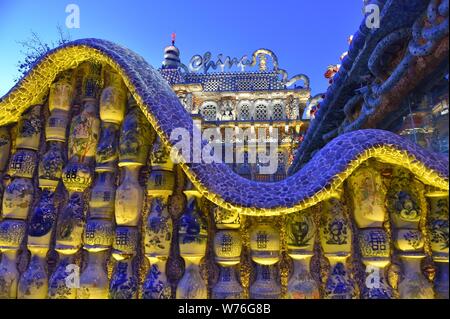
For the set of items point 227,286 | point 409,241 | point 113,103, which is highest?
point 113,103

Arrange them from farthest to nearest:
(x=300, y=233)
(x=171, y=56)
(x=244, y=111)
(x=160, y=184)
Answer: (x=171, y=56)
(x=244, y=111)
(x=160, y=184)
(x=300, y=233)

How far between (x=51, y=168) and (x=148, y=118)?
2.38 feet

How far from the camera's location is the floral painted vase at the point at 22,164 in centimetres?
184

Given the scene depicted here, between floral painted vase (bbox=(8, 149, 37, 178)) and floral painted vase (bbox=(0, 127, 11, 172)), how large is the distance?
85mm

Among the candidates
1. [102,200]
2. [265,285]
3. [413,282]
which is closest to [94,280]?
[102,200]

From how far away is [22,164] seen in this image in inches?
73.0

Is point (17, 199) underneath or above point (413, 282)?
above

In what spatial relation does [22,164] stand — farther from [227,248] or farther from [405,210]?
[405,210]

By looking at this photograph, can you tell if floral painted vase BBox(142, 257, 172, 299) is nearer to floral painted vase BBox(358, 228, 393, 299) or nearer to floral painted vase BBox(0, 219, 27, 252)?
floral painted vase BBox(0, 219, 27, 252)

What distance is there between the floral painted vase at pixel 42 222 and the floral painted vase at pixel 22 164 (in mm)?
200

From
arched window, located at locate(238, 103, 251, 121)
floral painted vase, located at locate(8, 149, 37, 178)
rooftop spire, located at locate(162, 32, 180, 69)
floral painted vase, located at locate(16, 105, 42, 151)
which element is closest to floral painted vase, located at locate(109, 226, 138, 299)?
floral painted vase, located at locate(8, 149, 37, 178)

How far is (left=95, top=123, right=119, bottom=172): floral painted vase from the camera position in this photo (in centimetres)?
180

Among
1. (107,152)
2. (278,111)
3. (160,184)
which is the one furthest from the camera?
(278,111)
